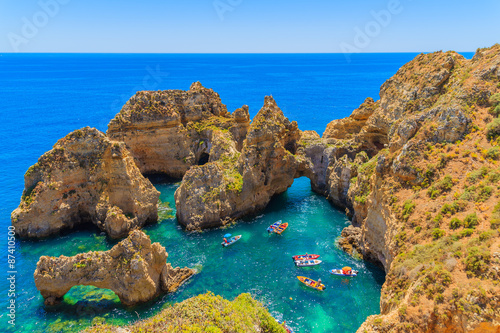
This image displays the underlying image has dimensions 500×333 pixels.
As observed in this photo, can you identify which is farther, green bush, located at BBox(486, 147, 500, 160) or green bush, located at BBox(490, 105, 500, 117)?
green bush, located at BBox(490, 105, 500, 117)

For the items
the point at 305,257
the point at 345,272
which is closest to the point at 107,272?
the point at 305,257

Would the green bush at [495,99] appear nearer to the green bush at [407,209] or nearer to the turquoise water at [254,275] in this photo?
the green bush at [407,209]

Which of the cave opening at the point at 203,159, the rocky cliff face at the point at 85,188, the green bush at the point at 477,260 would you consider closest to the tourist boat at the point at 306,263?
the green bush at the point at 477,260

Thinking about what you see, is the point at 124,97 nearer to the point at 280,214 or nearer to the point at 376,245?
the point at 280,214

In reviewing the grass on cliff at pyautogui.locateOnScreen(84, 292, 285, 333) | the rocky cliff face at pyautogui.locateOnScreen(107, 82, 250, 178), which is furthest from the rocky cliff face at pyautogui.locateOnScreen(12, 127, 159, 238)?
the grass on cliff at pyautogui.locateOnScreen(84, 292, 285, 333)

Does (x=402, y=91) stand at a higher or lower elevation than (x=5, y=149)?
higher

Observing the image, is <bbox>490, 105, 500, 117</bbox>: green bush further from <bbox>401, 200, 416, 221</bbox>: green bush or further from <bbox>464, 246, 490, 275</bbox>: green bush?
<bbox>464, 246, 490, 275</bbox>: green bush

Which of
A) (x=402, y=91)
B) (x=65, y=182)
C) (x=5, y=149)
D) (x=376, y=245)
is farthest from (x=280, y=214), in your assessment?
(x=5, y=149)
